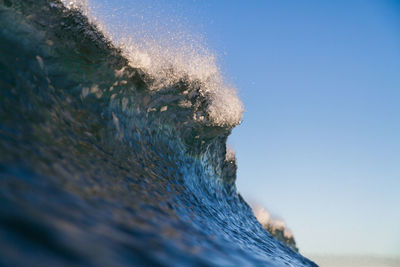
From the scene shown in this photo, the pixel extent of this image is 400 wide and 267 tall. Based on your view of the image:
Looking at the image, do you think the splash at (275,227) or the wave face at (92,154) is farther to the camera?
the splash at (275,227)

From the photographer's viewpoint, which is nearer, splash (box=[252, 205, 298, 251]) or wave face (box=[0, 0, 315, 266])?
wave face (box=[0, 0, 315, 266])

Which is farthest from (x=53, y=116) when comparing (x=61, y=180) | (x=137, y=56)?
(x=137, y=56)

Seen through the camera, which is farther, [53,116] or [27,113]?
[53,116]

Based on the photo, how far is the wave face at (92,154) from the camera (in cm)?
148

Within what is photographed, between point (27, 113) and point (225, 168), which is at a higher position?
point (225, 168)

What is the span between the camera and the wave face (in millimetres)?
1478

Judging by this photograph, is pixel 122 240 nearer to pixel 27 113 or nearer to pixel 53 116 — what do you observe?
pixel 27 113

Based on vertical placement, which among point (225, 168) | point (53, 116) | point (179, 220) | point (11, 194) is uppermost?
point (225, 168)

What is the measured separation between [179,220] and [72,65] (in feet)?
8.03

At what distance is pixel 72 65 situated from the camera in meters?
3.99

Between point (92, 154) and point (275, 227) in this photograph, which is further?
point (275, 227)

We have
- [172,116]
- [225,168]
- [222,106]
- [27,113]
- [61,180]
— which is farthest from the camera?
[225,168]

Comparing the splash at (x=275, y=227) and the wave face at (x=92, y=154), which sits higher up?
the splash at (x=275, y=227)

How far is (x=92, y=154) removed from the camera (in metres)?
2.96
